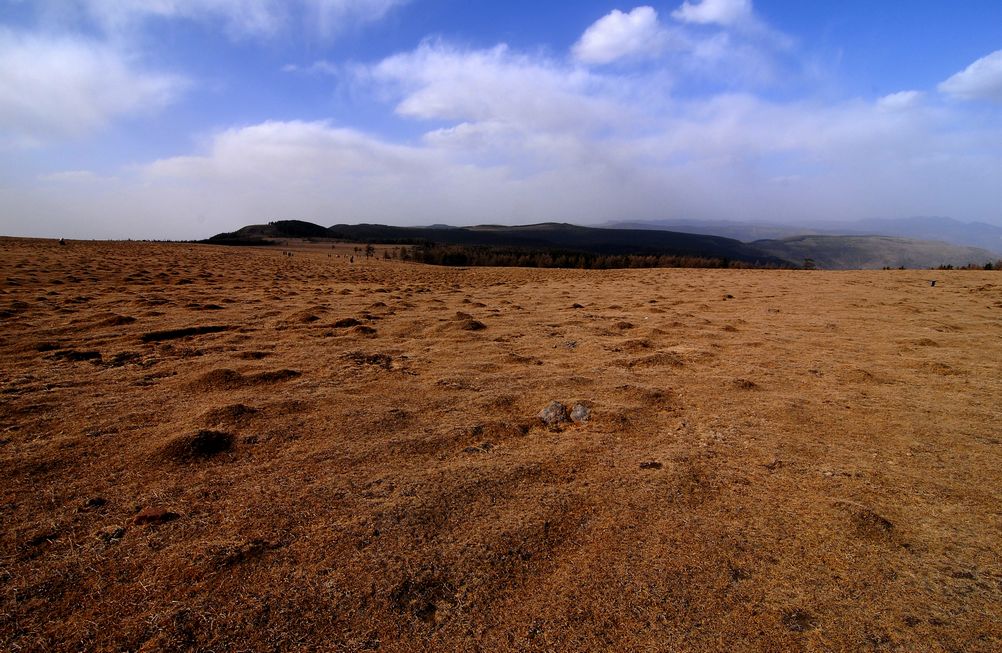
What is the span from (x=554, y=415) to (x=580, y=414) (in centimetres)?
20

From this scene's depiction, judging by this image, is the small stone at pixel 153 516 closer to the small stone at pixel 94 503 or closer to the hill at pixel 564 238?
the small stone at pixel 94 503

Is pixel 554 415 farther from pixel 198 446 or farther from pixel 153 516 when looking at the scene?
pixel 153 516

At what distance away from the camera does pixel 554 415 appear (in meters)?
3.62

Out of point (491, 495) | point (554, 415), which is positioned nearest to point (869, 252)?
point (554, 415)

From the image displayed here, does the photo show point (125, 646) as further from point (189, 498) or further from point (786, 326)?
point (786, 326)

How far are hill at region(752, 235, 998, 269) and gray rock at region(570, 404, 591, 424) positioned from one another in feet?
229

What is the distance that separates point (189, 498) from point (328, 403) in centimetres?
133

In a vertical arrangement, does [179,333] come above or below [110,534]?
above

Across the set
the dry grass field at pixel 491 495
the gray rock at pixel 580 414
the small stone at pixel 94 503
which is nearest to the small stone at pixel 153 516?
the dry grass field at pixel 491 495

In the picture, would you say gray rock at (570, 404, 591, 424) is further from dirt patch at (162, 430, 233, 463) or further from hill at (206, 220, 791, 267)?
hill at (206, 220, 791, 267)

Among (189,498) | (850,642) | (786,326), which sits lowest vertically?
(850,642)

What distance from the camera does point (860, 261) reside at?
69.9m

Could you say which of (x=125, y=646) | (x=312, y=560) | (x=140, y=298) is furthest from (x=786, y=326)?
(x=140, y=298)

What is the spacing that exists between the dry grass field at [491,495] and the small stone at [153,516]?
0.02m
